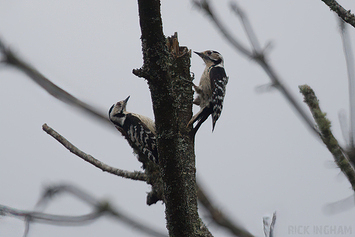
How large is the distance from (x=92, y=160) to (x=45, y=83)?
1.36 metres

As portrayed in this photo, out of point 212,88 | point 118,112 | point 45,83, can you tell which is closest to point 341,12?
point 45,83

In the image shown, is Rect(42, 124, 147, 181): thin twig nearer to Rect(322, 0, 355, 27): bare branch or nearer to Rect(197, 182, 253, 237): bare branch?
Rect(197, 182, 253, 237): bare branch

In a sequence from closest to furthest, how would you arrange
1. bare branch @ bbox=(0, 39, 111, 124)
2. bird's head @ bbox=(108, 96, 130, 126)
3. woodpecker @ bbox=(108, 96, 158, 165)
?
bare branch @ bbox=(0, 39, 111, 124) < woodpecker @ bbox=(108, 96, 158, 165) < bird's head @ bbox=(108, 96, 130, 126)

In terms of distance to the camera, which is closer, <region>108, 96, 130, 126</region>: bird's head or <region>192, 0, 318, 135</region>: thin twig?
<region>192, 0, 318, 135</region>: thin twig

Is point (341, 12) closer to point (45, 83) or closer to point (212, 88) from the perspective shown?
point (45, 83)

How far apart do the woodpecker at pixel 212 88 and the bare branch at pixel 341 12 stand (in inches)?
105

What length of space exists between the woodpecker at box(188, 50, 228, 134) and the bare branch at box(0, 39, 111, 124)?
207cm

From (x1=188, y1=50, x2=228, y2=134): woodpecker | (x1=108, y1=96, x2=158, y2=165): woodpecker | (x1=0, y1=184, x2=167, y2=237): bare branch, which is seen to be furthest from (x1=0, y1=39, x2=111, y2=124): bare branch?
(x1=188, y1=50, x2=228, y2=134): woodpecker

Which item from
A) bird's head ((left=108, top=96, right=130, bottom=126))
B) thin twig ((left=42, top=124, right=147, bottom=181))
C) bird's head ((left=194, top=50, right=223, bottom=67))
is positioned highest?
bird's head ((left=194, top=50, right=223, bottom=67))

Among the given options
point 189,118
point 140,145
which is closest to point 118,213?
point 189,118

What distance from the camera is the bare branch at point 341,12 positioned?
2070 mm

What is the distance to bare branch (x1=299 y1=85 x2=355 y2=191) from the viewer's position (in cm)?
149

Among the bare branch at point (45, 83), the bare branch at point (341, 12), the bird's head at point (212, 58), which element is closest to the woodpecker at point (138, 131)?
the bird's head at point (212, 58)

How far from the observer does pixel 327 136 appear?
155 cm
